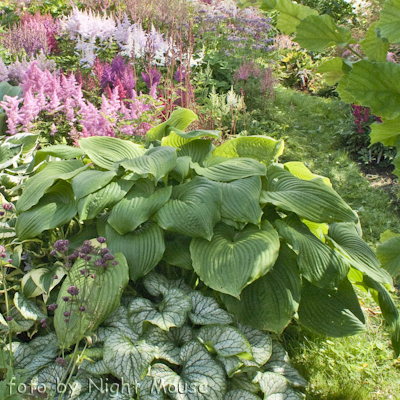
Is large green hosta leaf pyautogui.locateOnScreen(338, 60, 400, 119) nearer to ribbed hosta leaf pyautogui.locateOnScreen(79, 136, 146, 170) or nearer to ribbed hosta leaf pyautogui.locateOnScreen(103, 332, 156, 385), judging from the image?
ribbed hosta leaf pyautogui.locateOnScreen(103, 332, 156, 385)

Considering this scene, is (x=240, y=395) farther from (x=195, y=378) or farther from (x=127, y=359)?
(x=127, y=359)

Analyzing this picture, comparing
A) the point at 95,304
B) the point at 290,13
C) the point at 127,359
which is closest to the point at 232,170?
the point at 95,304

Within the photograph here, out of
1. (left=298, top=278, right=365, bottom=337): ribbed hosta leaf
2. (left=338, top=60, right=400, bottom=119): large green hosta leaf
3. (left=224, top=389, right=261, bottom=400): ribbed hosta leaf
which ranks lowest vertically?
(left=224, top=389, right=261, bottom=400): ribbed hosta leaf

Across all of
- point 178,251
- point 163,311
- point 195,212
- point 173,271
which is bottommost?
point 173,271

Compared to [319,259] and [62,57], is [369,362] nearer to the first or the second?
[319,259]

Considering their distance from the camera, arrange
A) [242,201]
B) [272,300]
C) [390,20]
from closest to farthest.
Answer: [390,20], [272,300], [242,201]

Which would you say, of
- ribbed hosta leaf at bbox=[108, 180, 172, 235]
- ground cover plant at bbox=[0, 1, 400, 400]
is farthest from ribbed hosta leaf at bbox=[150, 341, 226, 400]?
ribbed hosta leaf at bbox=[108, 180, 172, 235]

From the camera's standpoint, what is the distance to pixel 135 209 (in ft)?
6.55

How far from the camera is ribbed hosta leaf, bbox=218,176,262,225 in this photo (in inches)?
78.1

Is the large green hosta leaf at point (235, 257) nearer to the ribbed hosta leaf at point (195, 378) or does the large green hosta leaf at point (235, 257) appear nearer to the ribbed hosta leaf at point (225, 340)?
the ribbed hosta leaf at point (225, 340)

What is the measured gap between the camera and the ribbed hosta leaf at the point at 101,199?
201 cm

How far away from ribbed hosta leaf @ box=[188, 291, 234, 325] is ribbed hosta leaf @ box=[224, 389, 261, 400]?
11.6 inches

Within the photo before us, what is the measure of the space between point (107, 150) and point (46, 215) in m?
0.54

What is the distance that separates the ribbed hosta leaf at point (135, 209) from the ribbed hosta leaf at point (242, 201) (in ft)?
0.98
